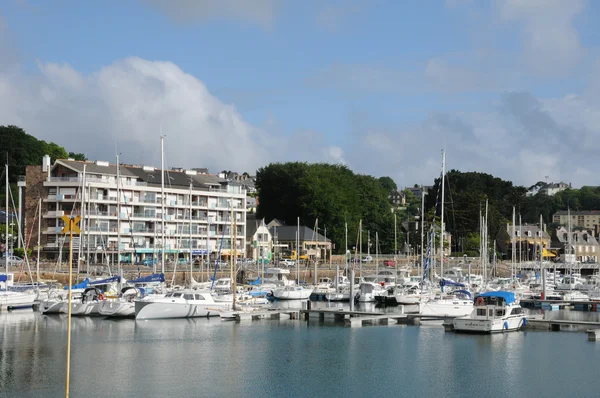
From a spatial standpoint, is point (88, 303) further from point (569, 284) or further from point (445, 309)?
point (569, 284)

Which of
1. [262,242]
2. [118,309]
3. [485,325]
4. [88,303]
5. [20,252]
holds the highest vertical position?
[262,242]

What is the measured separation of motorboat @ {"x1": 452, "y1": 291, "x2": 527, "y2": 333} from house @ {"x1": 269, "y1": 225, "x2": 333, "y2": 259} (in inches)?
3029

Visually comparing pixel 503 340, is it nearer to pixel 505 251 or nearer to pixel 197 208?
pixel 197 208

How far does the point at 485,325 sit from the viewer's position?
55.3 meters

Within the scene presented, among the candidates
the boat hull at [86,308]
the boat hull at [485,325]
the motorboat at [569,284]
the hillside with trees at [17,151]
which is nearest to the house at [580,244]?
the motorboat at [569,284]

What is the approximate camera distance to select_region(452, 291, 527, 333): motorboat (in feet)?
182

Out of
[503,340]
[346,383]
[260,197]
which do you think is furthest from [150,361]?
[260,197]

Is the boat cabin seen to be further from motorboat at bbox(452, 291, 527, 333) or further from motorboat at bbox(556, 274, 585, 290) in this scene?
motorboat at bbox(556, 274, 585, 290)

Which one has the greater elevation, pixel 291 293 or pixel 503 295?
pixel 503 295

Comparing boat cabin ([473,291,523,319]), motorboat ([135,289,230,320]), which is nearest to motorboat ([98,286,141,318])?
motorboat ([135,289,230,320])

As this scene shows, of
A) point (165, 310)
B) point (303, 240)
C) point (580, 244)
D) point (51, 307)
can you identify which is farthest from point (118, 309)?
point (580, 244)

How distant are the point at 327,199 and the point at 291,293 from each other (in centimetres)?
5276

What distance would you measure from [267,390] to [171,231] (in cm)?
7960

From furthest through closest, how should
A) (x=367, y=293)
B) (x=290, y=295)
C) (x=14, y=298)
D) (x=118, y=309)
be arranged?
(x=290, y=295)
(x=367, y=293)
(x=14, y=298)
(x=118, y=309)
